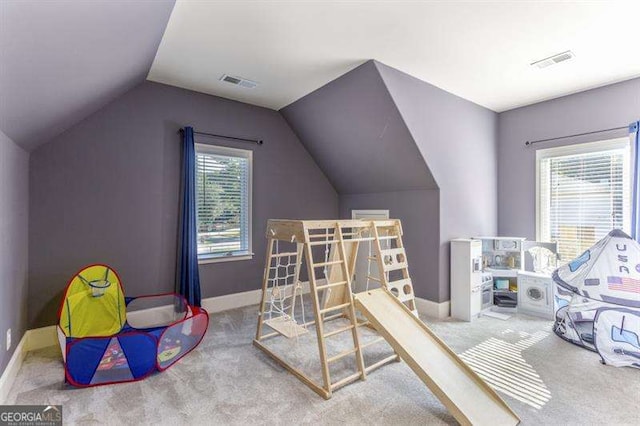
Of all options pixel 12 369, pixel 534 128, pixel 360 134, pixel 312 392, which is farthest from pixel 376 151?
pixel 12 369

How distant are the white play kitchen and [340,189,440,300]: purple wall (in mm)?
263

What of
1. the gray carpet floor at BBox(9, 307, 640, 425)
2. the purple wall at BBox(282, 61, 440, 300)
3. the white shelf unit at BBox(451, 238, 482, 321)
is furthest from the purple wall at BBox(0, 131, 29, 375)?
the white shelf unit at BBox(451, 238, 482, 321)

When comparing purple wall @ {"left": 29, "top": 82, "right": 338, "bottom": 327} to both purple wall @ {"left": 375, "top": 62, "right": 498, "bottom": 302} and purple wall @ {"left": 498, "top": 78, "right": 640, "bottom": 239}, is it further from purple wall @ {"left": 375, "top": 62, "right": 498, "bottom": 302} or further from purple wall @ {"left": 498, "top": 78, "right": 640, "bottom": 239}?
purple wall @ {"left": 498, "top": 78, "right": 640, "bottom": 239}

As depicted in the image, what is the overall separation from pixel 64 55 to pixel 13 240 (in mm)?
1627

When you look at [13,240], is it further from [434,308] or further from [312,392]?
[434,308]

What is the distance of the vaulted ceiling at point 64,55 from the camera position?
4.61 ft

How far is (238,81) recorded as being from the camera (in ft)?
12.2

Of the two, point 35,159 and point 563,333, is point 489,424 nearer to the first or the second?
point 563,333

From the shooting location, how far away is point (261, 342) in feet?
10.5

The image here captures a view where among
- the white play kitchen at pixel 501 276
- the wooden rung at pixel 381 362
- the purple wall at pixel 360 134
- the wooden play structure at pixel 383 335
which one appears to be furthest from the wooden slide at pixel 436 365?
the purple wall at pixel 360 134

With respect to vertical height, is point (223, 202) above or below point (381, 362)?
above

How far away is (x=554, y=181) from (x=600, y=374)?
2.74 metres

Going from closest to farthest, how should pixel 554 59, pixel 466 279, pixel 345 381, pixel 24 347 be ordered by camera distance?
1. pixel 345 381
2. pixel 24 347
3. pixel 554 59
4. pixel 466 279

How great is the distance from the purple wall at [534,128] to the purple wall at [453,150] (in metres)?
0.16
